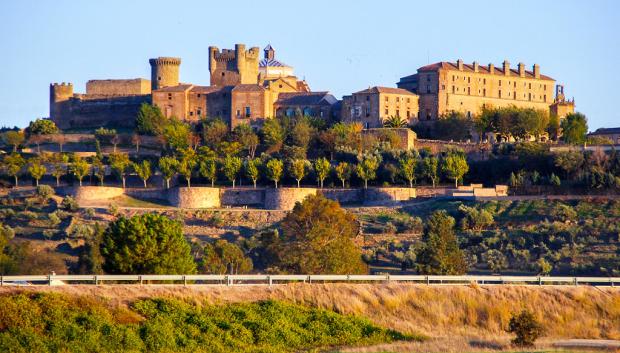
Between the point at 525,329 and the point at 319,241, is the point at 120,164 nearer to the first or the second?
the point at 319,241

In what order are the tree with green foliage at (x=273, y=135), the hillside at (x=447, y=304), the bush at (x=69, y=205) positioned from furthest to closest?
1. the tree with green foliage at (x=273, y=135)
2. the bush at (x=69, y=205)
3. the hillside at (x=447, y=304)

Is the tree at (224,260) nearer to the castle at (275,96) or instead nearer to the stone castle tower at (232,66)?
the castle at (275,96)

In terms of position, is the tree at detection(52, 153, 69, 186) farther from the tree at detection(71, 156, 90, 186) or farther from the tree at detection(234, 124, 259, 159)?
the tree at detection(234, 124, 259, 159)

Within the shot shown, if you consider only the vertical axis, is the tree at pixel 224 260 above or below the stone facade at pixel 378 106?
below

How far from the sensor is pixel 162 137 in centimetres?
8462

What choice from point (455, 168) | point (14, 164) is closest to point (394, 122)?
point (455, 168)

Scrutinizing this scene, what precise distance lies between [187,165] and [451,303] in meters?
44.9

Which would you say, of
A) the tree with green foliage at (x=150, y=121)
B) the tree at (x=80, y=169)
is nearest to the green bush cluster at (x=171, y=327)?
the tree at (x=80, y=169)

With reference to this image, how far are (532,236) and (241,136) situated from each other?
2485cm

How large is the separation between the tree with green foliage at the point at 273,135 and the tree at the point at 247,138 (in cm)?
67

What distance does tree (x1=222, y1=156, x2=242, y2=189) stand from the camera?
7769 centimetres

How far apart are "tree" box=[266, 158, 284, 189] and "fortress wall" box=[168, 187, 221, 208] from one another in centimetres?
346

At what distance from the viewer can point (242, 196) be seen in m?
76.2

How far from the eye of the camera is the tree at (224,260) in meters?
55.1
